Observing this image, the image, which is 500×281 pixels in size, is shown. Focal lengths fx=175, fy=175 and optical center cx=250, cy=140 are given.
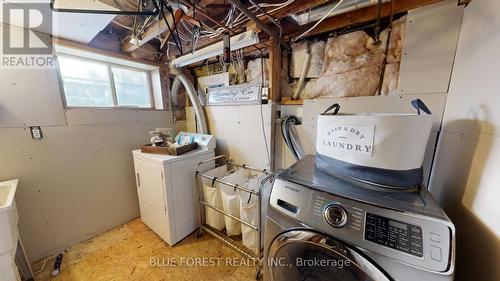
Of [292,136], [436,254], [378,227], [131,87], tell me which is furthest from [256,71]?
[436,254]

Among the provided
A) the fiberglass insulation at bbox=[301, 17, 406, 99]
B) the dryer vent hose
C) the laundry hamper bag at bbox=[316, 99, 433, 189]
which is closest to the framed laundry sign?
the dryer vent hose

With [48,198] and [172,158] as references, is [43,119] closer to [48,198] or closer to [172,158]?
[48,198]

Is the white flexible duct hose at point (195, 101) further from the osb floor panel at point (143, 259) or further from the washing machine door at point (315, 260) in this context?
the washing machine door at point (315, 260)

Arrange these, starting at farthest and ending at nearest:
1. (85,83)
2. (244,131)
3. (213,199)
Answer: (244,131) → (85,83) → (213,199)

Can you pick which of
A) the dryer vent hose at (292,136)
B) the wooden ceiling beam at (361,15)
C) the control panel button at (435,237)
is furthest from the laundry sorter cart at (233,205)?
the wooden ceiling beam at (361,15)

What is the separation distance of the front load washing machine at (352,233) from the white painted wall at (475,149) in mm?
156

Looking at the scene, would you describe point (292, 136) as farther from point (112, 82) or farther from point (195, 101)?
point (112, 82)

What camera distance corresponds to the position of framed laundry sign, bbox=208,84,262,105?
1.80 metres

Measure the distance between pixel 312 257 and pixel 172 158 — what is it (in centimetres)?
133

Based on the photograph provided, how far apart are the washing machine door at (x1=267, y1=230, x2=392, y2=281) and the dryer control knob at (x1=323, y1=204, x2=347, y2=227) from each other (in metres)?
0.06

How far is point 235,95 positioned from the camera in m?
1.95

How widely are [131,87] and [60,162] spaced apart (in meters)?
1.08

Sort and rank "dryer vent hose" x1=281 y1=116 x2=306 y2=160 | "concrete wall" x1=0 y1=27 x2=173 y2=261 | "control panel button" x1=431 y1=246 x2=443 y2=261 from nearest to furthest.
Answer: "control panel button" x1=431 y1=246 x2=443 y2=261 → "concrete wall" x1=0 y1=27 x2=173 y2=261 → "dryer vent hose" x1=281 y1=116 x2=306 y2=160

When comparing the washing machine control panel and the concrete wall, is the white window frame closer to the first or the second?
the concrete wall
